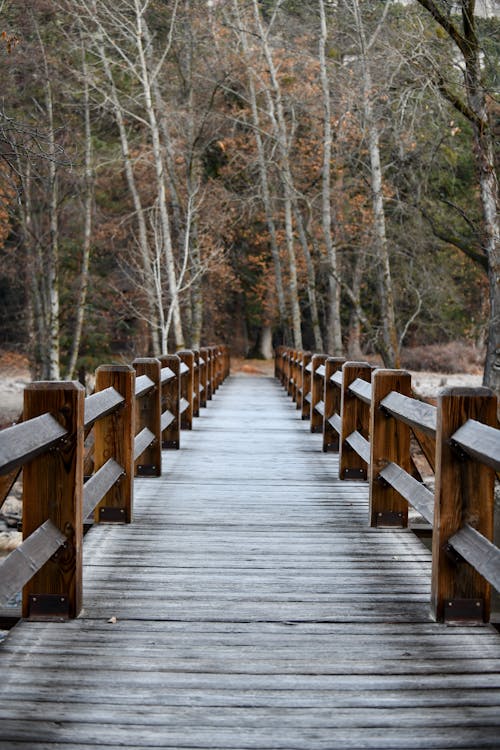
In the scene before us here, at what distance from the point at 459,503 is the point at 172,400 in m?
5.64

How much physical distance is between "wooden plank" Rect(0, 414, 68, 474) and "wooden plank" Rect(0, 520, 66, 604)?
39cm

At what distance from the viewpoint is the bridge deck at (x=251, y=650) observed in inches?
121

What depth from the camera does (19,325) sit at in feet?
115

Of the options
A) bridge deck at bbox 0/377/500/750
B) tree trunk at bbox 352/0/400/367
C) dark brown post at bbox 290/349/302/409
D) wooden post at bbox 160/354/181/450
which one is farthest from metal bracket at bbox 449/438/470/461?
tree trunk at bbox 352/0/400/367

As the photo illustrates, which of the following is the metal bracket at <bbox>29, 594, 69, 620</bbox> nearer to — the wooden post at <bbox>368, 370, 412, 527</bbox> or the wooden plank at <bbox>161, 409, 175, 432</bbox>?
the wooden post at <bbox>368, 370, 412, 527</bbox>

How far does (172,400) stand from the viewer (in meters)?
9.45

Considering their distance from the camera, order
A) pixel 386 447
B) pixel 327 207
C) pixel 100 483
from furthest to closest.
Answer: pixel 327 207
pixel 386 447
pixel 100 483

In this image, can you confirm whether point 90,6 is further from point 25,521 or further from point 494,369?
point 25,521

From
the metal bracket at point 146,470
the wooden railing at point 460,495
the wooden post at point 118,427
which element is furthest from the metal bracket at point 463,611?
the metal bracket at point 146,470

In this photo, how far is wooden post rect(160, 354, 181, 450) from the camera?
30.9 feet

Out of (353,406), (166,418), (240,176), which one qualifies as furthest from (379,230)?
(240,176)

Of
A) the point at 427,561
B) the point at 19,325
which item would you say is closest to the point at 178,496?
the point at 427,561

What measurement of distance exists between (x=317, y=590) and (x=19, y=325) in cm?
3216

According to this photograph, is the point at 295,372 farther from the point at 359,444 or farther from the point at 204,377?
the point at 359,444
